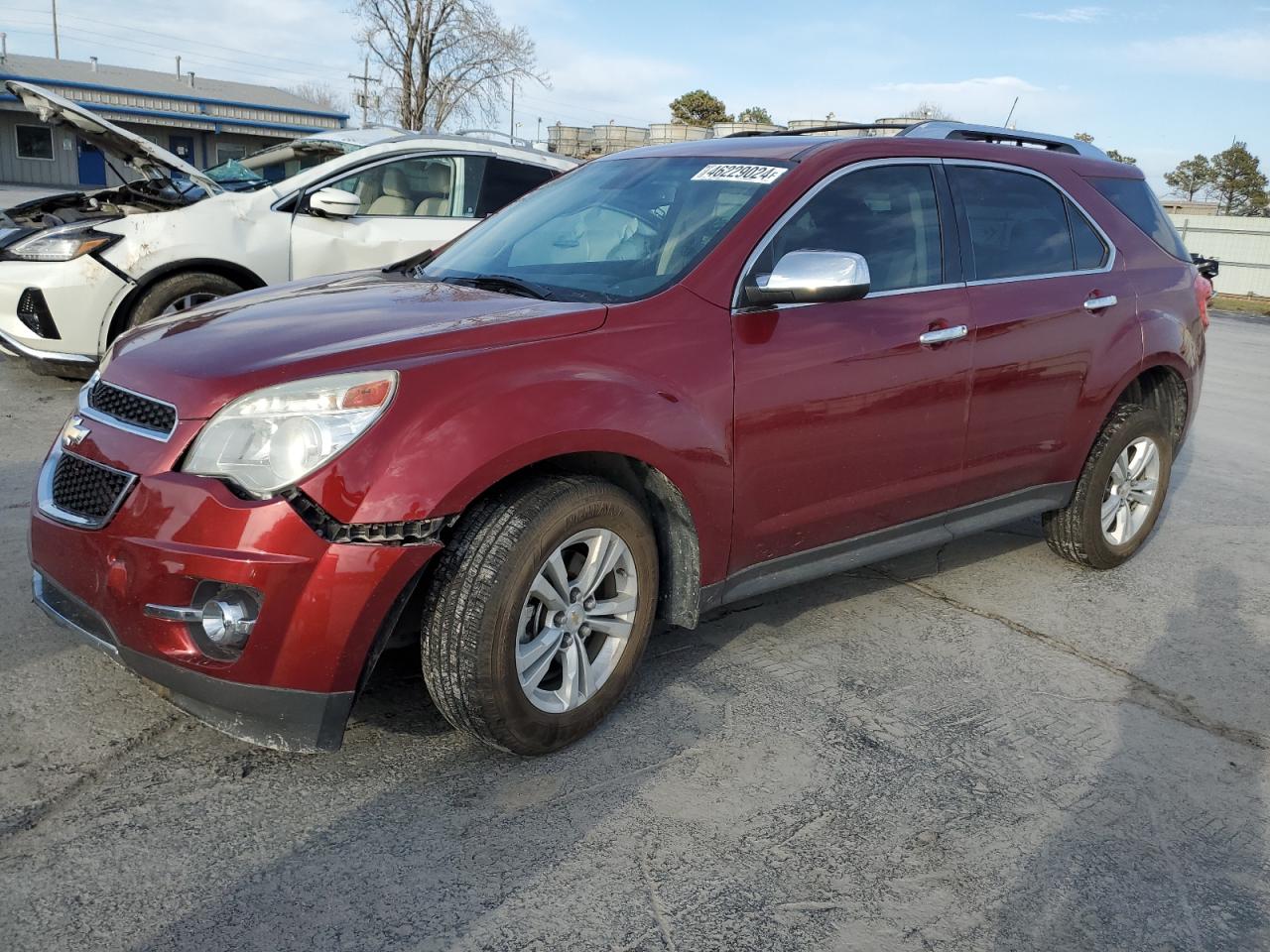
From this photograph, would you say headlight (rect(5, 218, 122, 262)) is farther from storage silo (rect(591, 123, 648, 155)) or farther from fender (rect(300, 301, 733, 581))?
storage silo (rect(591, 123, 648, 155))

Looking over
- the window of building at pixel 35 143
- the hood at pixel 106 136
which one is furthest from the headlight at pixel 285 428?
the window of building at pixel 35 143

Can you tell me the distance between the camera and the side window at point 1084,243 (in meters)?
4.66

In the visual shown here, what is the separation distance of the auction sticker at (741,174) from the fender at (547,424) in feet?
2.21

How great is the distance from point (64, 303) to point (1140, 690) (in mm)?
6033

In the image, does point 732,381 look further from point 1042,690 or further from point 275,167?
point 275,167

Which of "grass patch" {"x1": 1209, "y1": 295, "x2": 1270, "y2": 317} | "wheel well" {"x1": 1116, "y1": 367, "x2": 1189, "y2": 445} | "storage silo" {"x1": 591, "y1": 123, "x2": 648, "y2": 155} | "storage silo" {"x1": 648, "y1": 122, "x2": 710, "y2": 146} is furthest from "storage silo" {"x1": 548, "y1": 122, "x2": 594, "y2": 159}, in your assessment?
"wheel well" {"x1": 1116, "y1": 367, "x2": 1189, "y2": 445}

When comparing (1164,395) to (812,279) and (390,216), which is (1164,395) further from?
(390,216)

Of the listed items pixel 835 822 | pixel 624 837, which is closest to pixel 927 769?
pixel 835 822

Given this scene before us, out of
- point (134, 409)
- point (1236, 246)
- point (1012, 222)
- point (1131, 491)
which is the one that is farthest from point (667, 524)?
point (1236, 246)

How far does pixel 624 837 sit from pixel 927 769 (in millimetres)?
982

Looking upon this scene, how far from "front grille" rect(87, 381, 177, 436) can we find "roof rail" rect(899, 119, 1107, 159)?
9.63ft

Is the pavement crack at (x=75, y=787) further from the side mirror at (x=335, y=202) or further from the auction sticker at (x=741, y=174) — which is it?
the side mirror at (x=335, y=202)

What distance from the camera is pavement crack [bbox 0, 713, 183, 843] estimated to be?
2.64 metres

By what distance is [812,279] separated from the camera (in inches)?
132
